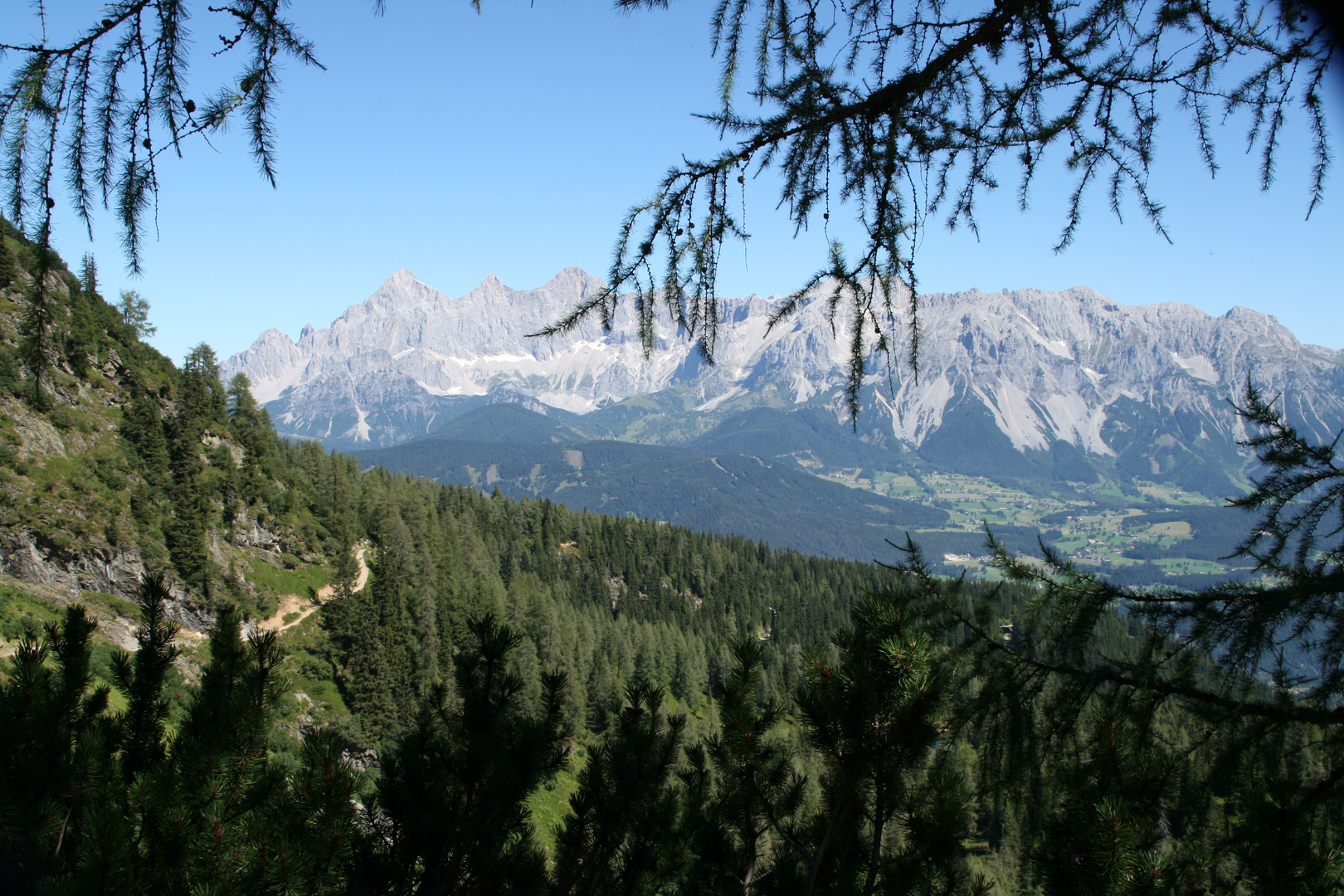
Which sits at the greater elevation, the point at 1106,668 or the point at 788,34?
the point at 788,34

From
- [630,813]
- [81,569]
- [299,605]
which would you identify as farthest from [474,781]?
[299,605]

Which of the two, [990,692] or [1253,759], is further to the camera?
[990,692]

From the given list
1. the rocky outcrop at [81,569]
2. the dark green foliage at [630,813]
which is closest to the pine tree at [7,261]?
the dark green foliage at [630,813]

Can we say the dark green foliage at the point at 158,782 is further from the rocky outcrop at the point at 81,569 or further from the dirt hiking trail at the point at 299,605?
the dirt hiking trail at the point at 299,605

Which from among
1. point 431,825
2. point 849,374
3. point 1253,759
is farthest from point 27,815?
point 1253,759

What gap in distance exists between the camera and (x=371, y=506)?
199 ft

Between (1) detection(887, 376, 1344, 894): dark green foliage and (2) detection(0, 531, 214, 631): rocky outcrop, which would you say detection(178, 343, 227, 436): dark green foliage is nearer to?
(2) detection(0, 531, 214, 631): rocky outcrop


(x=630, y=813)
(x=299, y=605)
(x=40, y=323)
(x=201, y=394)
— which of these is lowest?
(x=299, y=605)

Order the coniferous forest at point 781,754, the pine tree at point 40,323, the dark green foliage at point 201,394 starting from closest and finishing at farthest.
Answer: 1. the pine tree at point 40,323
2. the coniferous forest at point 781,754
3. the dark green foliage at point 201,394

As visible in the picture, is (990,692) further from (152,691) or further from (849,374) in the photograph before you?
(152,691)

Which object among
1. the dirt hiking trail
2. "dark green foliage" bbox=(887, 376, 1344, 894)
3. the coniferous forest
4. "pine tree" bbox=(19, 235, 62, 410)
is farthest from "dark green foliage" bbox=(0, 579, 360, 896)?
the dirt hiking trail

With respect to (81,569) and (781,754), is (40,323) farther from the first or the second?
(81,569)

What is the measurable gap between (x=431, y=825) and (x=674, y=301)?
3.99 m

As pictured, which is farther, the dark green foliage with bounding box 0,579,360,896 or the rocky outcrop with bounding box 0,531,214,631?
the rocky outcrop with bounding box 0,531,214,631
